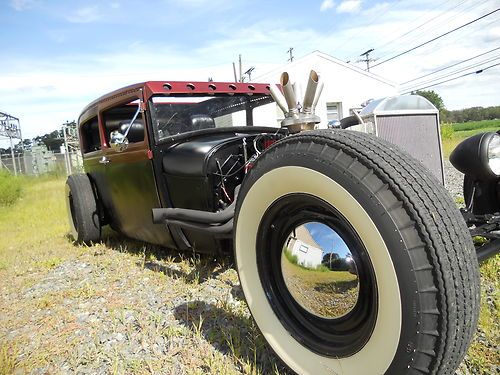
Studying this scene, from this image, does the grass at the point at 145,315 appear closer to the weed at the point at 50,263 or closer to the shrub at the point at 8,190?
the weed at the point at 50,263

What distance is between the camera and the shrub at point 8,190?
11648 millimetres

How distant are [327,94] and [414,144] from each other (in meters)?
17.9

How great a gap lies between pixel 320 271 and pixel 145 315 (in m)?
1.41

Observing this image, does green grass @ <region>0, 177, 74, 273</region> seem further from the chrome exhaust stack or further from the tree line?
the tree line

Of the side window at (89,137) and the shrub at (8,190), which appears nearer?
the side window at (89,137)

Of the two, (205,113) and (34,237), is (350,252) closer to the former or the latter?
(205,113)

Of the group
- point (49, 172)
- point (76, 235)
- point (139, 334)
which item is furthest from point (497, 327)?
point (49, 172)

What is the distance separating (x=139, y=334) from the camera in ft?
7.32

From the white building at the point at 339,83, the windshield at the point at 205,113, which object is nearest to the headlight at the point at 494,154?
the windshield at the point at 205,113

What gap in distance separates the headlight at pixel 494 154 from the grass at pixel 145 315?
72cm

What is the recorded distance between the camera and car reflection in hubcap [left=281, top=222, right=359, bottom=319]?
4.75 feet

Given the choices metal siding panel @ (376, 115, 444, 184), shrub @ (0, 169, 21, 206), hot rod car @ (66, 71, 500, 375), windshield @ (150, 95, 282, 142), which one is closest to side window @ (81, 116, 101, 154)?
windshield @ (150, 95, 282, 142)

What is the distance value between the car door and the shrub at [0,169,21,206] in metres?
9.37

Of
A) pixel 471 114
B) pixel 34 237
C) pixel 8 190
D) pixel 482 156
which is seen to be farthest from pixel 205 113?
pixel 471 114
